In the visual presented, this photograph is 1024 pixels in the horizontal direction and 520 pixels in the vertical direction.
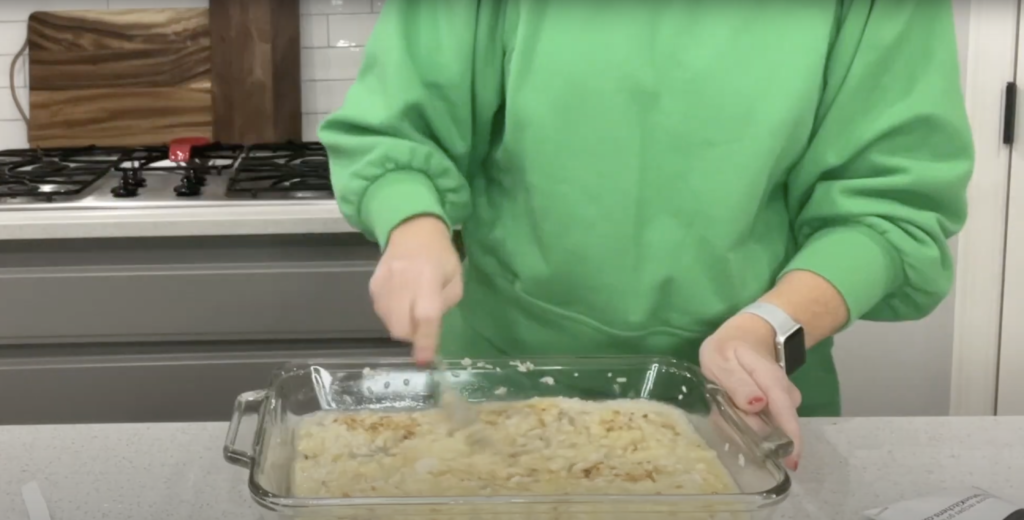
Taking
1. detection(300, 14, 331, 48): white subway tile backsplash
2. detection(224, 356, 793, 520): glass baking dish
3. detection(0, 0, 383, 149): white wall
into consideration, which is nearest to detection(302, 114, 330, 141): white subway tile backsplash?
detection(0, 0, 383, 149): white wall

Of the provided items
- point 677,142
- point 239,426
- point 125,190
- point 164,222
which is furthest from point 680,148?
point 125,190

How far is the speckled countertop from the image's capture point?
63cm

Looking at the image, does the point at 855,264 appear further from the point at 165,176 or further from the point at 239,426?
the point at 165,176

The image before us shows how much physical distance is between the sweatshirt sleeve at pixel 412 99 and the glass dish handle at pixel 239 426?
164 mm

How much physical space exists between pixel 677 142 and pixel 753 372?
210 millimetres

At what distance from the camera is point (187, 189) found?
1.40 metres

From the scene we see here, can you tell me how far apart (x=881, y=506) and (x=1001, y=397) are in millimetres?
1296

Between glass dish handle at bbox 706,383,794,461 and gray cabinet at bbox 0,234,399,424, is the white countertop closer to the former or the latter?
gray cabinet at bbox 0,234,399,424

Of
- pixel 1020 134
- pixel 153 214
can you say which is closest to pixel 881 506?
pixel 153 214

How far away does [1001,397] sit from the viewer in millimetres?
1720

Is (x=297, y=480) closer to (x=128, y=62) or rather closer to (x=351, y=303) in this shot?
(x=351, y=303)

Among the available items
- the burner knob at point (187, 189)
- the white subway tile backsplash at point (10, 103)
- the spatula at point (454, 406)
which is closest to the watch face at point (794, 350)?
the spatula at point (454, 406)

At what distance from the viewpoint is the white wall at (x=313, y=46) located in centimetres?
167

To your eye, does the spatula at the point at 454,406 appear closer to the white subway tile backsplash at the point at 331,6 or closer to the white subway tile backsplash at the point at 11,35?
the white subway tile backsplash at the point at 331,6
